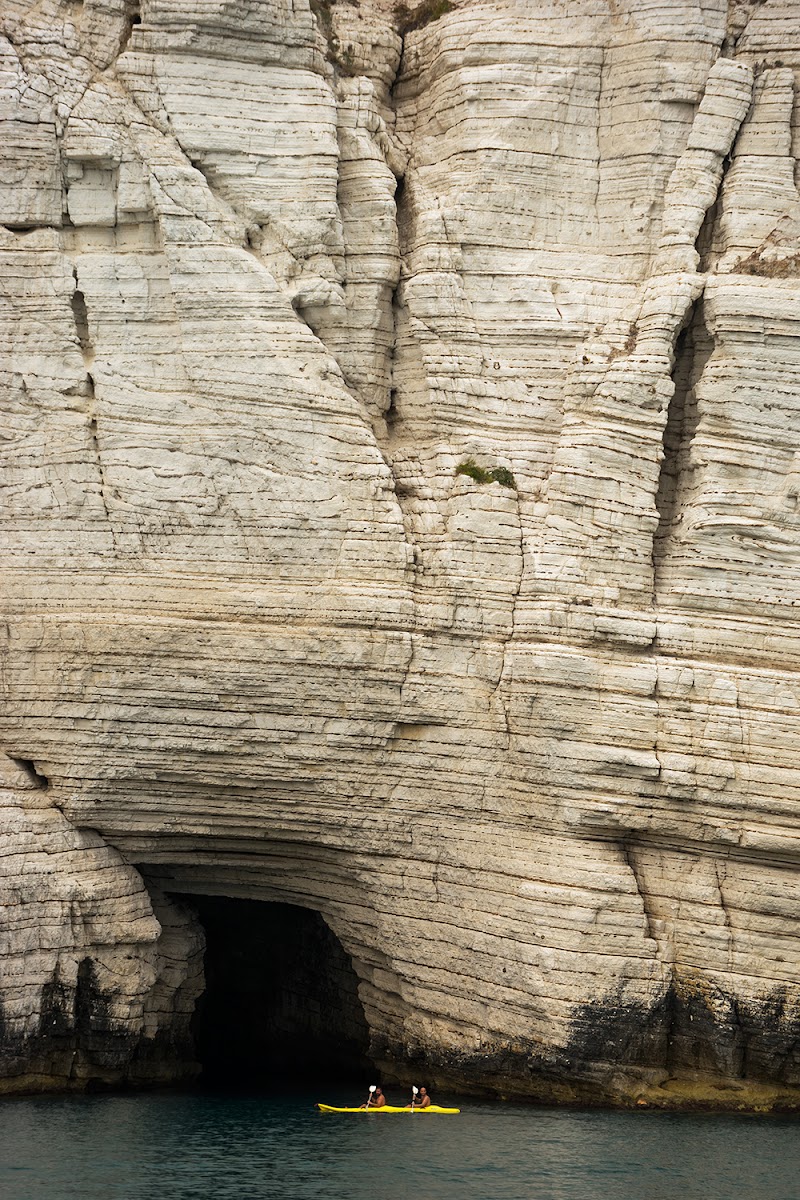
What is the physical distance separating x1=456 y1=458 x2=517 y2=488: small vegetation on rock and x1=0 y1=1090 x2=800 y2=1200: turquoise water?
8846 mm

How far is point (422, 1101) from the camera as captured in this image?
23875 mm

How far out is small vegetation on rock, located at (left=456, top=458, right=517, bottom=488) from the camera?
81.7 feet

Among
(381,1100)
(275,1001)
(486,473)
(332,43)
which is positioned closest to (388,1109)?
(381,1100)

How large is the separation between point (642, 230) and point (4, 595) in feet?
35.8

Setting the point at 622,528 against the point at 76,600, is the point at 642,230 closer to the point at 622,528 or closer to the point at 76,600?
the point at 622,528

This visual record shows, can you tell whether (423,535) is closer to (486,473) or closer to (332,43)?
(486,473)

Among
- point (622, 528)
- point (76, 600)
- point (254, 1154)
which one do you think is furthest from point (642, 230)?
point (254, 1154)

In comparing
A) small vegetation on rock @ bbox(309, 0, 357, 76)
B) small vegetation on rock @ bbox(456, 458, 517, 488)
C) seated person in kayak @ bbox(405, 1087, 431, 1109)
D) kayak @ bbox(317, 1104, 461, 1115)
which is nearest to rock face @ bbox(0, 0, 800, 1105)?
small vegetation on rock @ bbox(456, 458, 517, 488)

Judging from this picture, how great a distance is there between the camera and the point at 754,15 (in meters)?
25.6

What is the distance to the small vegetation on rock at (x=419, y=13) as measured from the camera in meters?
26.8

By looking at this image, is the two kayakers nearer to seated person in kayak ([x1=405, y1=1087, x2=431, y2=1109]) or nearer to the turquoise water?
seated person in kayak ([x1=405, y1=1087, x2=431, y2=1109])

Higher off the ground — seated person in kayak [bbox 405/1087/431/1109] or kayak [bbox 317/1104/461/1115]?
seated person in kayak [bbox 405/1087/431/1109]

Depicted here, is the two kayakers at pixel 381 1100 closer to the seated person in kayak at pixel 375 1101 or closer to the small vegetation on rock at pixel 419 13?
the seated person in kayak at pixel 375 1101

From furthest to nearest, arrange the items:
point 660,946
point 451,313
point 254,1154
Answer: point 451,313
point 660,946
point 254,1154
